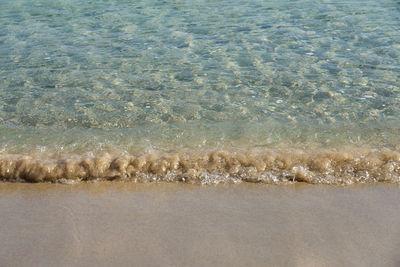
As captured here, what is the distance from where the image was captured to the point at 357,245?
3551 mm

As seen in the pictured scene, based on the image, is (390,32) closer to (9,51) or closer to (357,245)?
(357,245)

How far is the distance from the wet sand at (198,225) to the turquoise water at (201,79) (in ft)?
1.96

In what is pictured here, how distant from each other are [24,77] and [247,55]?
3875 millimetres

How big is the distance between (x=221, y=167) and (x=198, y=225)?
3.55ft

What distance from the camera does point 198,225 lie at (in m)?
3.85

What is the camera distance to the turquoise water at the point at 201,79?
5.42 meters

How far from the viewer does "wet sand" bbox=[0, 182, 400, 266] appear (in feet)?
11.4

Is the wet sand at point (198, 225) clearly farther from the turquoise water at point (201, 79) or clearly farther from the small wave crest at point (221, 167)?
the turquoise water at point (201, 79)

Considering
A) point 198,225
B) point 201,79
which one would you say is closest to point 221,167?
point 198,225

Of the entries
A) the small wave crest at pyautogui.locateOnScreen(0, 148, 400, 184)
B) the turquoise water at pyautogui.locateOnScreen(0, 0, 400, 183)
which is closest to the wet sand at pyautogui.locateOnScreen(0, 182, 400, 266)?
the small wave crest at pyautogui.locateOnScreen(0, 148, 400, 184)

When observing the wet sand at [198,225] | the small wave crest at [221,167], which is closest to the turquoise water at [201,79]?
the small wave crest at [221,167]

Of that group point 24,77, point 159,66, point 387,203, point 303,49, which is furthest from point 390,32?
point 24,77

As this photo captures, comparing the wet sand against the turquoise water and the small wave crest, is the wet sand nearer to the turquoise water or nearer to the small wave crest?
the small wave crest

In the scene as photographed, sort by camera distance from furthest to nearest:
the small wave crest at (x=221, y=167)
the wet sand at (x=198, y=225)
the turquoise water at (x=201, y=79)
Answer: the turquoise water at (x=201, y=79), the small wave crest at (x=221, y=167), the wet sand at (x=198, y=225)
